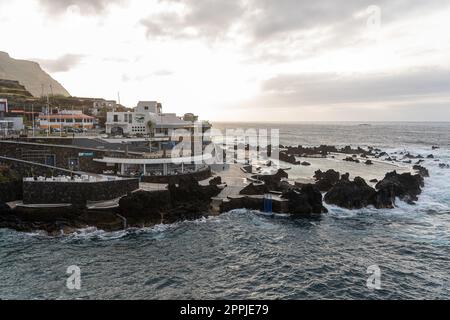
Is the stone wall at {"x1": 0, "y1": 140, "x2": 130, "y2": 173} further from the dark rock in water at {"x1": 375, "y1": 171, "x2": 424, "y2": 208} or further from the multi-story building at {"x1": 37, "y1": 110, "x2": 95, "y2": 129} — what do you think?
the dark rock in water at {"x1": 375, "y1": 171, "x2": 424, "y2": 208}

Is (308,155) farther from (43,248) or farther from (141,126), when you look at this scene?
(43,248)

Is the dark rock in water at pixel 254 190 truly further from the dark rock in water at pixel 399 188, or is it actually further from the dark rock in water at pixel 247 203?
the dark rock in water at pixel 399 188

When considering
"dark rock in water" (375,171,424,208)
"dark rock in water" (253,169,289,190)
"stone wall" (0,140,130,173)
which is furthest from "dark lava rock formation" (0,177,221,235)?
"dark rock in water" (375,171,424,208)

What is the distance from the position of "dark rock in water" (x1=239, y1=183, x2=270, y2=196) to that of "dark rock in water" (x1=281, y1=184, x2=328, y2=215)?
11.0 feet

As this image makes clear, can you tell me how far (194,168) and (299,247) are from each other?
2583 cm

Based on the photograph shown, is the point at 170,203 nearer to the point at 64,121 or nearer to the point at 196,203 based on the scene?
the point at 196,203

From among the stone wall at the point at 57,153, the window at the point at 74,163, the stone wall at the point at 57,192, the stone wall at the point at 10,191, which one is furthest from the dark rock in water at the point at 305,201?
the stone wall at the point at 10,191

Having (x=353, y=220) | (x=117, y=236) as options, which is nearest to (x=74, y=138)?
(x=117, y=236)

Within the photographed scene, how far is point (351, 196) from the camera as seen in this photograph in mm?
48812

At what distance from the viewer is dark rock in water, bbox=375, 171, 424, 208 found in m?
50.3

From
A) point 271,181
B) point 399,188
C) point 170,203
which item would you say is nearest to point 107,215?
point 170,203

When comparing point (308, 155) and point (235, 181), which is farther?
point (308, 155)

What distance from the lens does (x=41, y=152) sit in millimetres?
52969

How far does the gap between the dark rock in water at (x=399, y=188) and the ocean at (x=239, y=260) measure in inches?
275
